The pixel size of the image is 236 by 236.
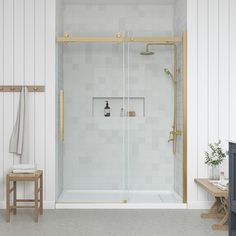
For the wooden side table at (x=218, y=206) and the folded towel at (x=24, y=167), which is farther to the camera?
the folded towel at (x=24, y=167)

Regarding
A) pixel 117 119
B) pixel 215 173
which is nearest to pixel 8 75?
pixel 117 119

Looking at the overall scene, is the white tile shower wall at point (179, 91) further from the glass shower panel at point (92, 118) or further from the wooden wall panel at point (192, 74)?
the glass shower panel at point (92, 118)

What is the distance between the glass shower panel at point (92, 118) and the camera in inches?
249

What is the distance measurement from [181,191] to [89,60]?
7.83 ft

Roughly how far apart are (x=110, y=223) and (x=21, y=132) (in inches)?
64.6

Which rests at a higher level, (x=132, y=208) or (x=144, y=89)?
(x=144, y=89)

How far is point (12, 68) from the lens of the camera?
5.38m

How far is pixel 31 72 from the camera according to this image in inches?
212

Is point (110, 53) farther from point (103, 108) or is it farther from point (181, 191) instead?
point (181, 191)

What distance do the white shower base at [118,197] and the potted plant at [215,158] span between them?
2.05 feet

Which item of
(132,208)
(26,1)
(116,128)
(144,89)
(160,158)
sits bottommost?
(132,208)

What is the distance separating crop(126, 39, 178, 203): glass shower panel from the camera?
635 cm

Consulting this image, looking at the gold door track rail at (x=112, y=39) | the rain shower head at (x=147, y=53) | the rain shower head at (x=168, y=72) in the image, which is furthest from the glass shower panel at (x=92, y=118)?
the gold door track rail at (x=112, y=39)

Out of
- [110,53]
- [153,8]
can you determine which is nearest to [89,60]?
[110,53]
